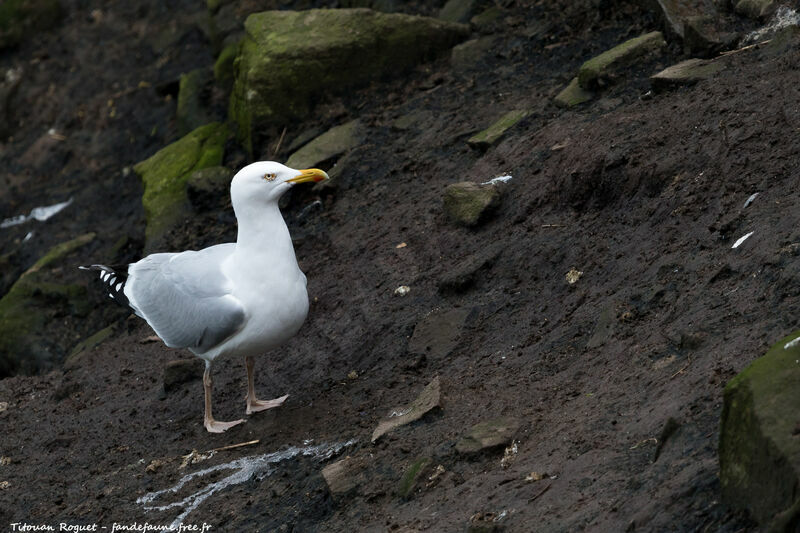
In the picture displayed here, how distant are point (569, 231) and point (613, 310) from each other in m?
1.18

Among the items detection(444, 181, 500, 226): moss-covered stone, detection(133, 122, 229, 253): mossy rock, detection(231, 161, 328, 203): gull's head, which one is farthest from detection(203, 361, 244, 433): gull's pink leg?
detection(133, 122, 229, 253): mossy rock

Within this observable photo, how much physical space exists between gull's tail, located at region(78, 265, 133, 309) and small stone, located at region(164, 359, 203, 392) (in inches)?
20.4

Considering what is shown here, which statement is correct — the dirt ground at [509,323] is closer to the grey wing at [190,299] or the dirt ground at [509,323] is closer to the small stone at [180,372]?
the small stone at [180,372]

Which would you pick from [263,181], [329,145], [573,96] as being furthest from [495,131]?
[263,181]

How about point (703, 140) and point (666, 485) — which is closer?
point (666, 485)

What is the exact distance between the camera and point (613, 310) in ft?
17.2

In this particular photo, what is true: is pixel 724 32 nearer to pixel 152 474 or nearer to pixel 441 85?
pixel 441 85

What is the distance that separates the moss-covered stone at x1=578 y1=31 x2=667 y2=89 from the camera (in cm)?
767

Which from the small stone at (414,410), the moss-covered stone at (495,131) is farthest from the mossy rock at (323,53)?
the small stone at (414,410)

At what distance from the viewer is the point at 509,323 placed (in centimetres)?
589

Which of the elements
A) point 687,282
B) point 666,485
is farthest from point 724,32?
point 666,485

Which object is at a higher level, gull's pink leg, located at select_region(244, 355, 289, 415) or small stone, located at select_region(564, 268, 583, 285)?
small stone, located at select_region(564, 268, 583, 285)

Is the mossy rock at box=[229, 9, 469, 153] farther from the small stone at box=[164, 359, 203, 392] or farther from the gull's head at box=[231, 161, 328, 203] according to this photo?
the gull's head at box=[231, 161, 328, 203]

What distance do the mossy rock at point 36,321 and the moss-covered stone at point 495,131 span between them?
418 centimetres
